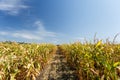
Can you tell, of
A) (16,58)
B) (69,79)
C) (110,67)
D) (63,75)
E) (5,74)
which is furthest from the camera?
(63,75)

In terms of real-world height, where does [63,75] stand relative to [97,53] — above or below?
below

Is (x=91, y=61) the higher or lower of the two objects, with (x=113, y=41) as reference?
lower

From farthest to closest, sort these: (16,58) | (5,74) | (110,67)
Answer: (16,58) → (5,74) → (110,67)

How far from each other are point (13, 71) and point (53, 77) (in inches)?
118

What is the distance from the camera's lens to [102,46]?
7.32 meters

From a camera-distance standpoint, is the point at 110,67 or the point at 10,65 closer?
the point at 110,67

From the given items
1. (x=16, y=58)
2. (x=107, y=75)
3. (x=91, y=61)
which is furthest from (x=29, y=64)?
(x=107, y=75)

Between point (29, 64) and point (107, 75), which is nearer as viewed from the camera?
point (107, 75)

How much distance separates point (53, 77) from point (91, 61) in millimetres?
2430

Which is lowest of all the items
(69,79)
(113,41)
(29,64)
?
(69,79)

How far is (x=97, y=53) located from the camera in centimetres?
668

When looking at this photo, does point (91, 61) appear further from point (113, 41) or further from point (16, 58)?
point (16, 58)

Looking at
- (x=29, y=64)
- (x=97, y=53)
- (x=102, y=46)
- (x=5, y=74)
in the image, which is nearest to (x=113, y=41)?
(x=97, y=53)

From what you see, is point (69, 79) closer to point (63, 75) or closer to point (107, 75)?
point (63, 75)
